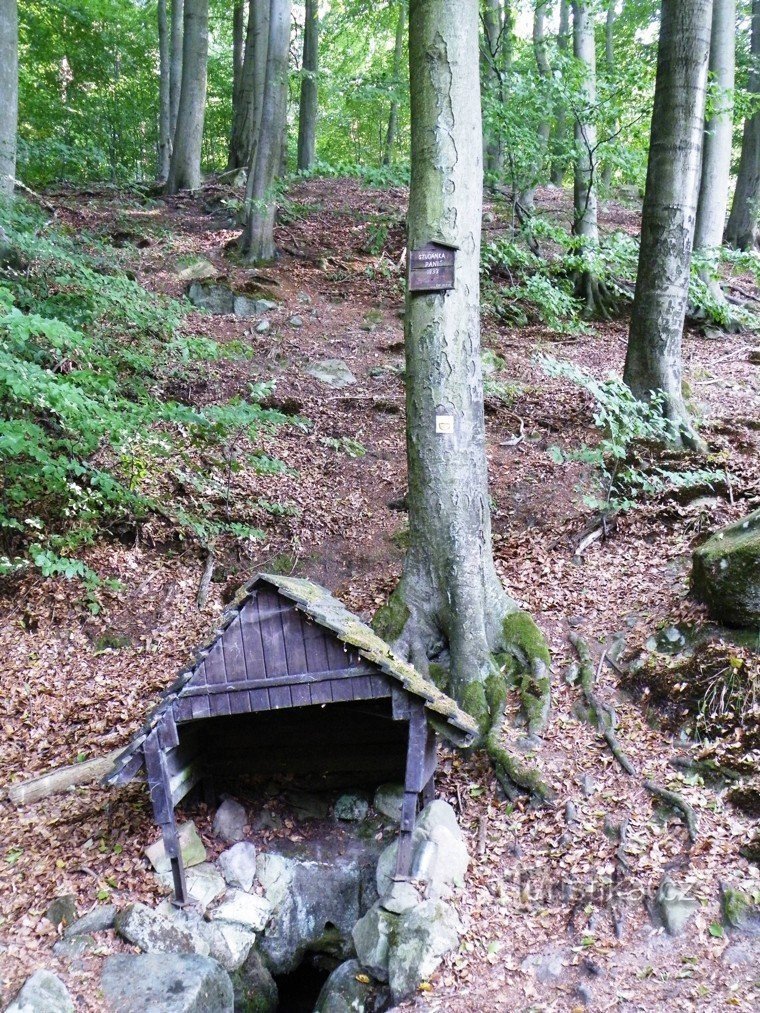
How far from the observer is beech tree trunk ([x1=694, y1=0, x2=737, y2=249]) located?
1149cm

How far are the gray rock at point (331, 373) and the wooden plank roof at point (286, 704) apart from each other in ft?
20.6

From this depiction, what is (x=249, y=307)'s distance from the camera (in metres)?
11.8

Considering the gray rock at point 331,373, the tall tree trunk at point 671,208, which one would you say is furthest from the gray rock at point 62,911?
the gray rock at point 331,373

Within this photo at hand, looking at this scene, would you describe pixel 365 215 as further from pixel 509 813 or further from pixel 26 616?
pixel 509 813

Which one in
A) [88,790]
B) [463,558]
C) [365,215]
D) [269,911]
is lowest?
[269,911]

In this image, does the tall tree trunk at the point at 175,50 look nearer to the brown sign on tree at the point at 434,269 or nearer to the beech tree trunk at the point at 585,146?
the beech tree trunk at the point at 585,146

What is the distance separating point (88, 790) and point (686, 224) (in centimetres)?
757

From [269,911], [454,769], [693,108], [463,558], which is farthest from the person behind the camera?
[693,108]

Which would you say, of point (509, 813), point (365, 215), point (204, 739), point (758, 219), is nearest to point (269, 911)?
point (204, 739)

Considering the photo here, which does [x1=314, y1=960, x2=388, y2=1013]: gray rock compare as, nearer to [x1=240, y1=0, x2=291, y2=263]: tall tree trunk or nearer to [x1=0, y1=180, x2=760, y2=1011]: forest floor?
[x1=0, y1=180, x2=760, y2=1011]: forest floor

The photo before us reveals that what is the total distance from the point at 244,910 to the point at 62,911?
106cm

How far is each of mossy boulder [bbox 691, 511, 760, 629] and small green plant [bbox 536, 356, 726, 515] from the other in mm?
1334

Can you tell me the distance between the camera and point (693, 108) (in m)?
7.35

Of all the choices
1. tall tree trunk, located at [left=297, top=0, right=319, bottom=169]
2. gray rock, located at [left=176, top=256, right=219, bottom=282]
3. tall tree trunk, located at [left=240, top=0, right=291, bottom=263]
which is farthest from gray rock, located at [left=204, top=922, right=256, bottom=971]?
tall tree trunk, located at [left=297, top=0, right=319, bottom=169]
